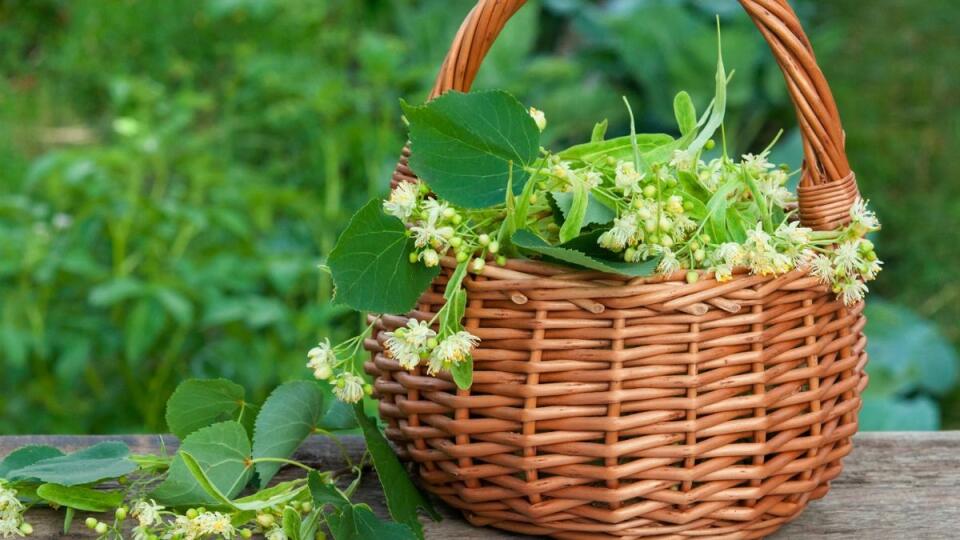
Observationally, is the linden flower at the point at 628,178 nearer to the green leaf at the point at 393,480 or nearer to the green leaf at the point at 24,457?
the green leaf at the point at 393,480

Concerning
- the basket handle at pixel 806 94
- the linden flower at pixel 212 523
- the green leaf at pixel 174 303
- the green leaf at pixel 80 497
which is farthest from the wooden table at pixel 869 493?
the green leaf at pixel 174 303

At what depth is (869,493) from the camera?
0.92 metres

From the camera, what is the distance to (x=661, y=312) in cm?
71

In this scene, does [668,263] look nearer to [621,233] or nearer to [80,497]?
[621,233]

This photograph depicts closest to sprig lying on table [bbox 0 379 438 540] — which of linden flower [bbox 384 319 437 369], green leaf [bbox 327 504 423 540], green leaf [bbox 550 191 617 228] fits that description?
green leaf [bbox 327 504 423 540]

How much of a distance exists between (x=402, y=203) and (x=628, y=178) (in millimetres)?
146

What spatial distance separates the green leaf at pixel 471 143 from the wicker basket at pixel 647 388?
0.17 feet

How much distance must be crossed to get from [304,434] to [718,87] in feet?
1.31

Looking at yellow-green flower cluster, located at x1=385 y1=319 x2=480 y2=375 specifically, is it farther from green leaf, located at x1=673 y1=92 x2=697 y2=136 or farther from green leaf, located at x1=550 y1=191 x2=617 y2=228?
green leaf, located at x1=673 y1=92 x2=697 y2=136

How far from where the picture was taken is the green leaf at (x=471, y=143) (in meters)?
0.71

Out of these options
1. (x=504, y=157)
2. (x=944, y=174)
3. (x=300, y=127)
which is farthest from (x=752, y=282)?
(x=944, y=174)

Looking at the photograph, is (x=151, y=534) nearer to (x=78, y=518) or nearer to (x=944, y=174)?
(x=78, y=518)

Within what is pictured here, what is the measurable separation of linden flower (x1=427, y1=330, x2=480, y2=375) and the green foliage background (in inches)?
39.2

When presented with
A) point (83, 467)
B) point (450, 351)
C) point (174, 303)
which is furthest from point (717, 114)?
point (174, 303)
